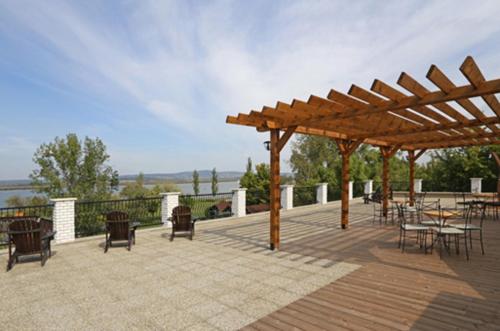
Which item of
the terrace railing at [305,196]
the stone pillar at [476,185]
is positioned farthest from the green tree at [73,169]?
the stone pillar at [476,185]

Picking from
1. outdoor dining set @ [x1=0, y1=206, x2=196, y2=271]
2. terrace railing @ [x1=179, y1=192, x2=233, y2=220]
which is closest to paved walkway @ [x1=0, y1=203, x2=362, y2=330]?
outdoor dining set @ [x1=0, y1=206, x2=196, y2=271]

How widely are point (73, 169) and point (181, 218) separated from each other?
12955 mm

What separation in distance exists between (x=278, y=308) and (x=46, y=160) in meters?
17.6

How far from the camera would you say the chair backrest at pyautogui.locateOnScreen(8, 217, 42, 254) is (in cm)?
467

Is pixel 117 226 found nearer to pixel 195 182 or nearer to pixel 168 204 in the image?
pixel 168 204

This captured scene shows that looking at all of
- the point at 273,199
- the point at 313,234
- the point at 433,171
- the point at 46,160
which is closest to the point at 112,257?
the point at 273,199

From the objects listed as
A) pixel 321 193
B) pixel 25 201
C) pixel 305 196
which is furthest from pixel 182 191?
pixel 321 193

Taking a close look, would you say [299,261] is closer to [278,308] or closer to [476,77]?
[278,308]

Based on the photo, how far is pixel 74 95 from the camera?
14.5 m

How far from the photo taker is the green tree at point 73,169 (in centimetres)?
1589

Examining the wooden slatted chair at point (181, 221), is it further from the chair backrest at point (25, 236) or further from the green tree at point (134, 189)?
the green tree at point (134, 189)

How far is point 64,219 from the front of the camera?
21.0 feet

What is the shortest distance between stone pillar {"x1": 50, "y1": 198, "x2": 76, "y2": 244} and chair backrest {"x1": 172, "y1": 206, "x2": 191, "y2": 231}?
2265mm

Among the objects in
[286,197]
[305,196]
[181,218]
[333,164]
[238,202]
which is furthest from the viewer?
[333,164]
